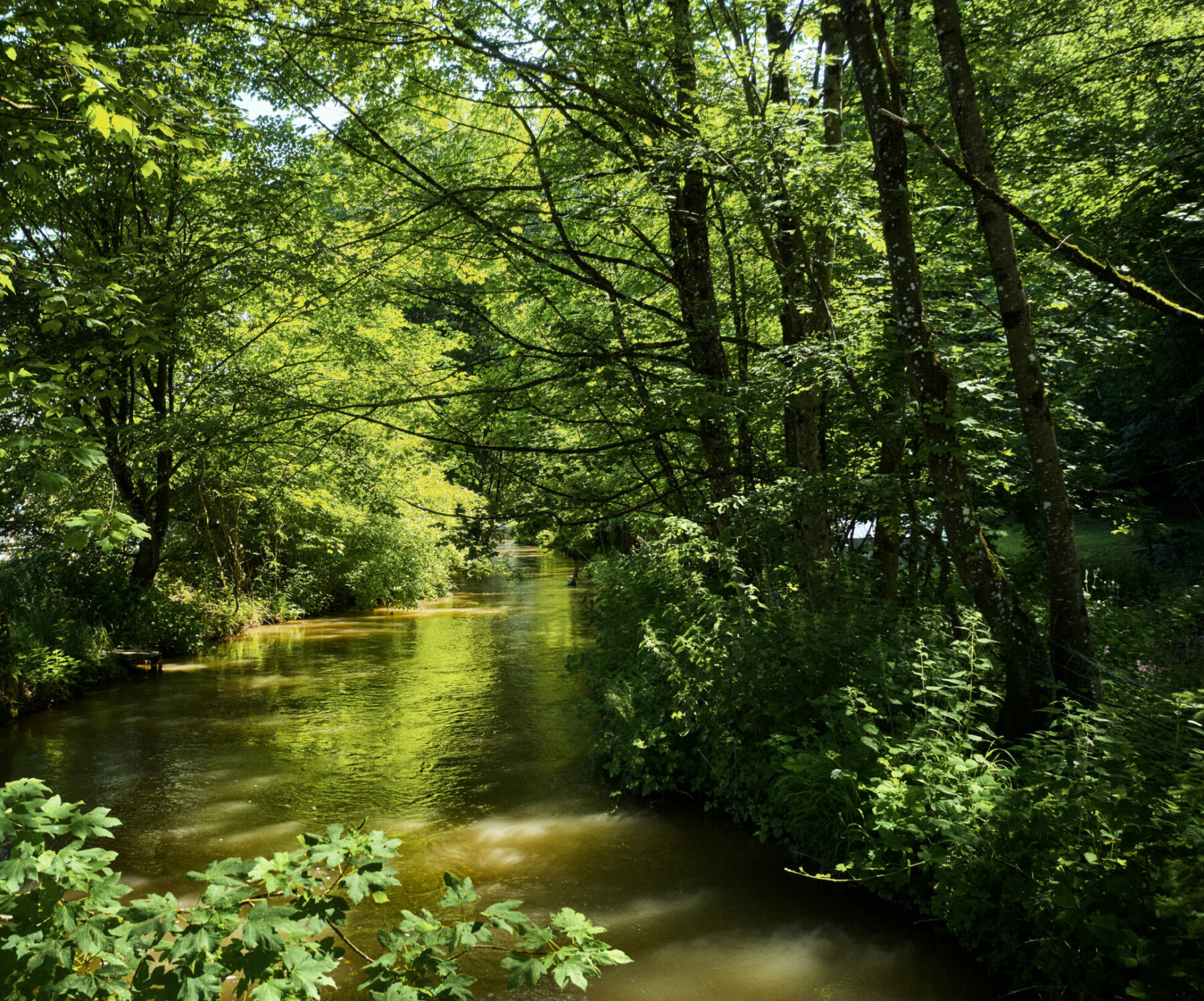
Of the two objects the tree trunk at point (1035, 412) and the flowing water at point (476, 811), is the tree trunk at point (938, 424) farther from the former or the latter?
the flowing water at point (476, 811)

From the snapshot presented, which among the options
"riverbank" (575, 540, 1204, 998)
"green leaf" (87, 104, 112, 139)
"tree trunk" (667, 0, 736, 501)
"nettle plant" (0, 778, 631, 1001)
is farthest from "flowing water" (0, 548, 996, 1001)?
"green leaf" (87, 104, 112, 139)

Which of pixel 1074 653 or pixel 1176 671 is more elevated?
pixel 1074 653

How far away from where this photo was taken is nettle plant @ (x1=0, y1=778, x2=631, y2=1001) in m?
2.22

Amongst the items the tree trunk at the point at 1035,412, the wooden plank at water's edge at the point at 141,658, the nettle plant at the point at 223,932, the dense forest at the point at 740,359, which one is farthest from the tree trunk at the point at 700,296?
the wooden plank at water's edge at the point at 141,658

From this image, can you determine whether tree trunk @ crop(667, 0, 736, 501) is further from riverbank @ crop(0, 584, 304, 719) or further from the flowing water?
riverbank @ crop(0, 584, 304, 719)

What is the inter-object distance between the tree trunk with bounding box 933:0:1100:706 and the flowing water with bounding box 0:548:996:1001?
192cm

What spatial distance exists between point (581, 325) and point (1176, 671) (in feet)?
21.1

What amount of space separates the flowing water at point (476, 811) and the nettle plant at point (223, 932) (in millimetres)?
2263

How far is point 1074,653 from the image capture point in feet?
14.6

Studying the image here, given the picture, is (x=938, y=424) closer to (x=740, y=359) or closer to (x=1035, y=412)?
(x=1035, y=412)

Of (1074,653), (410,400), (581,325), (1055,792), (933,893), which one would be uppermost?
(581,325)

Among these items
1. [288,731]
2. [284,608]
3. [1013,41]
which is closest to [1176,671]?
[1013,41]

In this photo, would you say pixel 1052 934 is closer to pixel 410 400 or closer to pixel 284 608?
pixel 410 400

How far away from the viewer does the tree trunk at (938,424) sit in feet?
16.3
